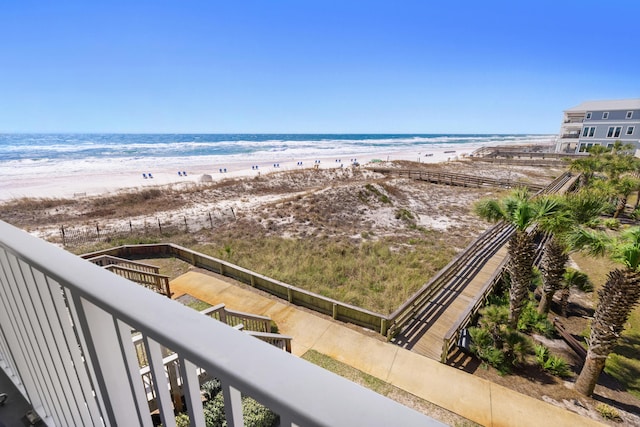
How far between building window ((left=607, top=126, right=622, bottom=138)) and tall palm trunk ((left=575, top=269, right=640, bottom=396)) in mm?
54501

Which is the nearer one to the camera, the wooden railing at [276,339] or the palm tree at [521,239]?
the wooden railing at [276,339]

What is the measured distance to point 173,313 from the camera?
0.99 metres

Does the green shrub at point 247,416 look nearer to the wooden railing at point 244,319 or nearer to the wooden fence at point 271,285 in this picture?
the wooden railing at point 244,319

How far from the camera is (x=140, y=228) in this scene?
1758 cm

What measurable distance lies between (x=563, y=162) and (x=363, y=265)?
5041 cm

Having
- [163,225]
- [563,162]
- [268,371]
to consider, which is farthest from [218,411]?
[563,162]

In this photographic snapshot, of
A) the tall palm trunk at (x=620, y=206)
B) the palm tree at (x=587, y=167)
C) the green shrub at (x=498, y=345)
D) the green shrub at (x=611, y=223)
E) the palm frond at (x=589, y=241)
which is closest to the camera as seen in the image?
the palm frond at (x=589, y=241)

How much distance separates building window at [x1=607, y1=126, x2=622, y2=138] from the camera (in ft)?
146

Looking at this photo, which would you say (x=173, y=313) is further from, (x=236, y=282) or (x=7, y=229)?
(x=236, y=282)

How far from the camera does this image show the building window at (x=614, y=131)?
4444 cm

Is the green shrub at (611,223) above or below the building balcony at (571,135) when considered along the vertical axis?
below

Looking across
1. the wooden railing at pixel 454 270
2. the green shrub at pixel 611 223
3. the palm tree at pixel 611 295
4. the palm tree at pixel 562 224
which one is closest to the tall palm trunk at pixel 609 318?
the palm tree at pixel 611 295

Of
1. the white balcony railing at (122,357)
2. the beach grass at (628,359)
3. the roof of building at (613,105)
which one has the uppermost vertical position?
the roof of building at (613,105)

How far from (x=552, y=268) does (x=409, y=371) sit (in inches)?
242
